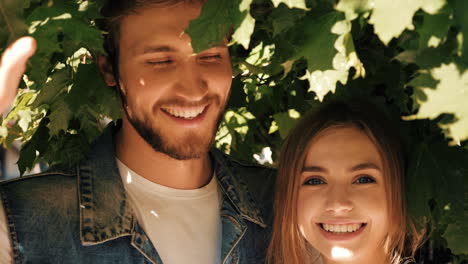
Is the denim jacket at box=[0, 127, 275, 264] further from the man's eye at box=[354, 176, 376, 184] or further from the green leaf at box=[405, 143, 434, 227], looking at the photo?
the green leaf at box=[405, 143, 434, 227]

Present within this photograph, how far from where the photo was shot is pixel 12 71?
1.64 meters

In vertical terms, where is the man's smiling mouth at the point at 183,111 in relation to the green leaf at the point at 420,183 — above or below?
above

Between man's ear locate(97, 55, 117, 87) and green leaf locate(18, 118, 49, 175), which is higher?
man's ear locate(97, 55, 117, 87)

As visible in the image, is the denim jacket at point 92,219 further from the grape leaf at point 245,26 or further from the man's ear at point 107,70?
the grape leaf at point 245,26

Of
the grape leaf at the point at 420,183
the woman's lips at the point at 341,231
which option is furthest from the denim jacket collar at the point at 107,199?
the grape leaf at the point at 420,183

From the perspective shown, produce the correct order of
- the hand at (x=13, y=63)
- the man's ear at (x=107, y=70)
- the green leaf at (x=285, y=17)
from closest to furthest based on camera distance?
the hand at (x=13, y=63) → the green leaf at (x=285, y=17) → the man's ear at (x=107, y=70)

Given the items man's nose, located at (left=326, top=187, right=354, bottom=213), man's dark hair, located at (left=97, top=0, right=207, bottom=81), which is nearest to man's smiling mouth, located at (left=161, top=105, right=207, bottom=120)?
man's dark hair, located at (left=97, top=0, right=207, bottom=81)

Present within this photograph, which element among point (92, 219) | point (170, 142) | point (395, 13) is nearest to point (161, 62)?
point (170, 142)

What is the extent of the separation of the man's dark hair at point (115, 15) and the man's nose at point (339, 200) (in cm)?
76

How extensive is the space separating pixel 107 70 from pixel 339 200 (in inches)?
37.6

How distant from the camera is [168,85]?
2486 mm

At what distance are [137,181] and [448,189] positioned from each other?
1053 millimetres

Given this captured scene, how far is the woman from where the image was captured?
2383 millimetres

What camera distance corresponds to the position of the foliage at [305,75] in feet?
5.24
